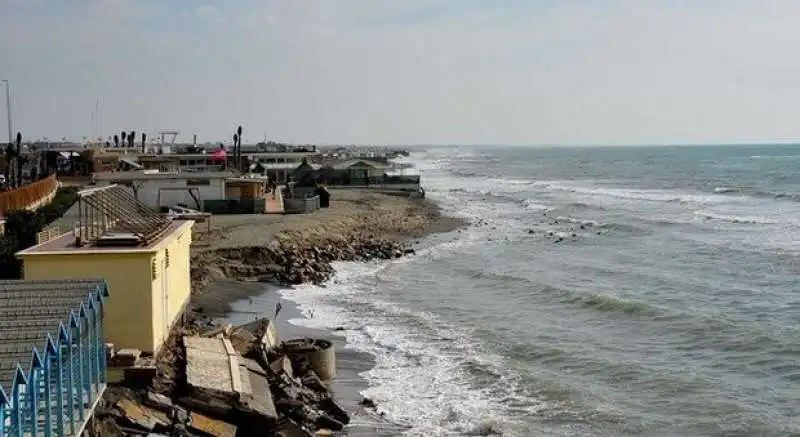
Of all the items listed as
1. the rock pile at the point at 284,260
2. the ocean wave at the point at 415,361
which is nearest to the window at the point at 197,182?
the rock pile at the point at 284,260

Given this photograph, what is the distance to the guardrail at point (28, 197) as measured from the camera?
3503cm

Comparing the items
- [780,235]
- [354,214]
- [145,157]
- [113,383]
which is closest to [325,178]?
[145,157]

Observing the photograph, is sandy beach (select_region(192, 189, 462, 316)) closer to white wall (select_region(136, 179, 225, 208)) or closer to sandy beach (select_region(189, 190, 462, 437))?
sandy beach (select_region(189, 190, 462, 437))

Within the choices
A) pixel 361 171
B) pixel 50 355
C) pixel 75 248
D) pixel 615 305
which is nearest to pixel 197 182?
pixel 615 305

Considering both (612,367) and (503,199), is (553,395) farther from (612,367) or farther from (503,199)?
(503,199)

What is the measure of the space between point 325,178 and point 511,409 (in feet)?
202

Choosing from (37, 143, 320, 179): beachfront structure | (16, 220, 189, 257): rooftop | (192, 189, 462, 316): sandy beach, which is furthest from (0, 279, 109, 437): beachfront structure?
(37, 143, 320, 179): beachfront structure

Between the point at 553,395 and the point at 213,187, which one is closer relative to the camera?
the point at 553,395

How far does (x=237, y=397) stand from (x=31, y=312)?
3.80 meters

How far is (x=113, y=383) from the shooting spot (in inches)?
564

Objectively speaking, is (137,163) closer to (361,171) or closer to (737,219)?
(361,171)

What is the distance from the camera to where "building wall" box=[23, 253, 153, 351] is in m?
15.2

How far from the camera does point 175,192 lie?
45531 millimetres

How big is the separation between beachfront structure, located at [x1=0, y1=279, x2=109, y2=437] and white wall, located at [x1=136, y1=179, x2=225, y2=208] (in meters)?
30.9
